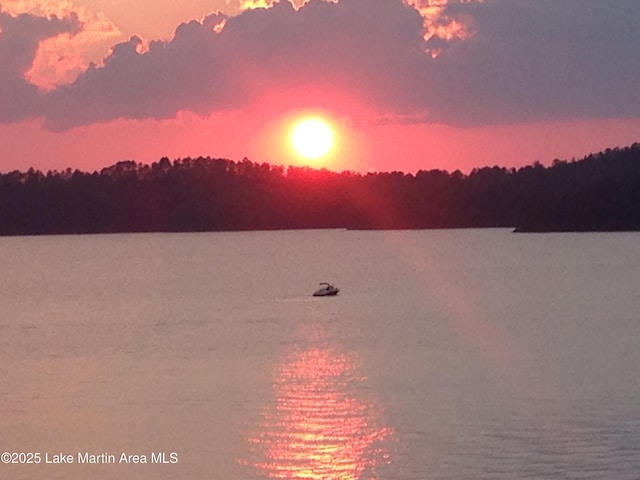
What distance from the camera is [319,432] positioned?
25375mm

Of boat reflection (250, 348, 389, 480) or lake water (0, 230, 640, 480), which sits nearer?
boat reflection (250, 348, 389, 480)

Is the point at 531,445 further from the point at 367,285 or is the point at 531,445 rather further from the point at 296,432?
the point at 367,285

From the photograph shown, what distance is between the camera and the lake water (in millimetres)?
23203

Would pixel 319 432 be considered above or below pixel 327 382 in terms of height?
below

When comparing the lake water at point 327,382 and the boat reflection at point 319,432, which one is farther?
the lake water at point 327,382

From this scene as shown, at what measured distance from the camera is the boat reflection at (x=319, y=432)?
22.4m

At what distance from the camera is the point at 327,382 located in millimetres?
33406

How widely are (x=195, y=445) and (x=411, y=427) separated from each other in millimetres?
4424

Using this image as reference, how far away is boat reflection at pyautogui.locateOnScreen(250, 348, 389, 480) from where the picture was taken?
22.4m

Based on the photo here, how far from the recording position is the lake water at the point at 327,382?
23203mm

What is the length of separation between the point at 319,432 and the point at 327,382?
803 cm

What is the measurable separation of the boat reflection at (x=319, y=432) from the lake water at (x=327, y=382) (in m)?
0.06

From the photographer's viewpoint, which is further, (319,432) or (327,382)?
(327,382)

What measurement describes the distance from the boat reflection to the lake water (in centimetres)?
6
